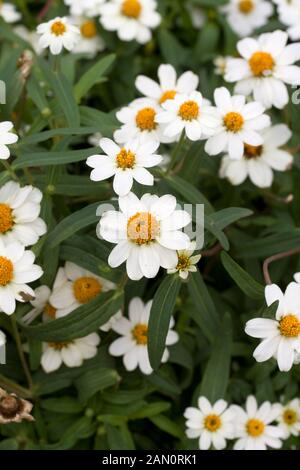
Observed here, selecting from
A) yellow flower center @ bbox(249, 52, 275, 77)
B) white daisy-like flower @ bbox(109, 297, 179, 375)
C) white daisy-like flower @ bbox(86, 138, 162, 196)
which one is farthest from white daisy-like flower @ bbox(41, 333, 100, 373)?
yellow flower center @ bbox(249, 52, 275, 77)

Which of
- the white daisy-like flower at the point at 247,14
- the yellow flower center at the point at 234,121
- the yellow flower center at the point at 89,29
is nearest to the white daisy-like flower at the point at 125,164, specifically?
the yellow flower center at the point at 234,121

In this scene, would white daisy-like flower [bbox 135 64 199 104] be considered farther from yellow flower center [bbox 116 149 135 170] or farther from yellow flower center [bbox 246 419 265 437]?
yellow flower center [bbox 246 419 265 437]

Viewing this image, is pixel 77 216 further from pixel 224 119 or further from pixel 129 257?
pixel 224 119

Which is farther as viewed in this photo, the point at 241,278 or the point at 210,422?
the point at 210,422

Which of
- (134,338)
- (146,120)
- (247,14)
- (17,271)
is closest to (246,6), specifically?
(247,14)

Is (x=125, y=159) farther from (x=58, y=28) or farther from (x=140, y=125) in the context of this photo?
(x=58, y=28)

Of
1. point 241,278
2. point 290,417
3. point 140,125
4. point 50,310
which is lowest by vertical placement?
point 290,417

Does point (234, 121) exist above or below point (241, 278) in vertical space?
above
